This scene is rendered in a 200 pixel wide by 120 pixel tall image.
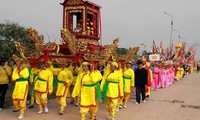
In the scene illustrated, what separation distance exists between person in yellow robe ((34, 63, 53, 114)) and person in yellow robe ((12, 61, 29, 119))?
19.3 inches

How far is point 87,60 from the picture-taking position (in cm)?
842

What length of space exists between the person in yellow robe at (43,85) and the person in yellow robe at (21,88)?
0.49 m

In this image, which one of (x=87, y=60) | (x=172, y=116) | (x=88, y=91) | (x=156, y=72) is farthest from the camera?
(x=156, y=72)

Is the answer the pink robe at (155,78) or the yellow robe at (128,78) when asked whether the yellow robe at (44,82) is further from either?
the pink robe at (155,78)

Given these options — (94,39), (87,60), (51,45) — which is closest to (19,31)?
(94,39)

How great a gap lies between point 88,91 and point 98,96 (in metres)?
0.31

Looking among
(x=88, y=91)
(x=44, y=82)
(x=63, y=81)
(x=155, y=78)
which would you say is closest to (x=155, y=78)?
(x=155, y=78)

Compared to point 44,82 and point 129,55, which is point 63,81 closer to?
point 44,82

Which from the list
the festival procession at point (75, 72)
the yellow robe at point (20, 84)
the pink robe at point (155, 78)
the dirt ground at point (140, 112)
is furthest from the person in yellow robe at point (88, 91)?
the pink robe at point (155, 78)

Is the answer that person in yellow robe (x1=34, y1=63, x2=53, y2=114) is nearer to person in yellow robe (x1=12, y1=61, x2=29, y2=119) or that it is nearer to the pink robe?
person in yellow robe (x1=12, y1=61, x2=29, y2=119)

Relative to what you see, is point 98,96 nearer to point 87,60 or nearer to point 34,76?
point 87,60

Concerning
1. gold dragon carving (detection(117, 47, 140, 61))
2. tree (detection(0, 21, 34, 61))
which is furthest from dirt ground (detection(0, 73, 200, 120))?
tree (detection(0, 21, 34, 61))

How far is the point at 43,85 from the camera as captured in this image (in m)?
8.94

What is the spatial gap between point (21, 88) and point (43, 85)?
700mm
